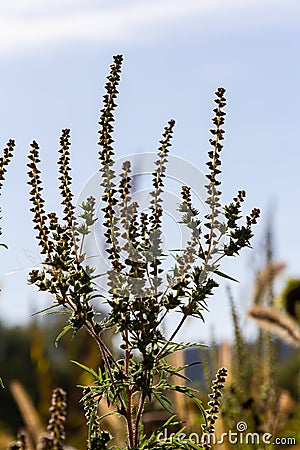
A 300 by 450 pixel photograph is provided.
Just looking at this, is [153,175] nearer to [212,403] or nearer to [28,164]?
[28,164]

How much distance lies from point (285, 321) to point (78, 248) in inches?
145

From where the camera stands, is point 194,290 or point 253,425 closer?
point 194,290

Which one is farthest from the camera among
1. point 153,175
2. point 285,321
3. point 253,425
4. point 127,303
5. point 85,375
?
point 85,375

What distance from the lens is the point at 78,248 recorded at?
287cm

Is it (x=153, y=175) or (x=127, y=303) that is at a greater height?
(x=153, y=175)

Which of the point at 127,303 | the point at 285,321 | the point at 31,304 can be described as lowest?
the point at 127,303

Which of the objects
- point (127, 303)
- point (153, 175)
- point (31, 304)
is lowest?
point (127, 303)

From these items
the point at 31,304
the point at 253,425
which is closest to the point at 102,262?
the point at 253,425

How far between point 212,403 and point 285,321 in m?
3.36

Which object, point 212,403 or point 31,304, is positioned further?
point 31,304

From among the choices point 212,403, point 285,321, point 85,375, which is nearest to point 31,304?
point 85,375

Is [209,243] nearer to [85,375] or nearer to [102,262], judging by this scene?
[102,262]

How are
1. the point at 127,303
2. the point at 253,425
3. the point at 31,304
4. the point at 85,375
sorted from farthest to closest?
the point at 85,375 → the point at 31,304 → the point at 253,425 → the point at 127,303

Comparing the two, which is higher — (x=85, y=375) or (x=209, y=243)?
(x=85, y=375)
